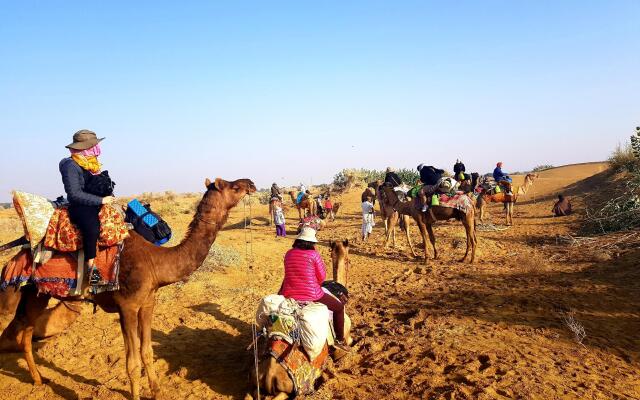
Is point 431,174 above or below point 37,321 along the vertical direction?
above

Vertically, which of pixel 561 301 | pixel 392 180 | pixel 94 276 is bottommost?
pixel 561 301

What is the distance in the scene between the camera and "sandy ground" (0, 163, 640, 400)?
5.17 metres

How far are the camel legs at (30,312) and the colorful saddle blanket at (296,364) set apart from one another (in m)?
3.31

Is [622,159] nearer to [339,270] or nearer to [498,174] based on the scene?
[498,174]

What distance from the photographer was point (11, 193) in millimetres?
5180

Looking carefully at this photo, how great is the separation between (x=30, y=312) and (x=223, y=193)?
127 inches

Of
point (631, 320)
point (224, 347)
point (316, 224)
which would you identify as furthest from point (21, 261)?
point (631, 320)

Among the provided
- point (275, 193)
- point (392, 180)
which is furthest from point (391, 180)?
point (275, 193)

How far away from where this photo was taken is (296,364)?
5145mm

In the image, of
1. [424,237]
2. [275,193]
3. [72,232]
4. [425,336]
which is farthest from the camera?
[275,193]

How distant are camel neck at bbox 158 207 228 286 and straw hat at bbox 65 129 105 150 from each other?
1546 millimetres

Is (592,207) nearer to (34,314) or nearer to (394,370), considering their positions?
(394,370)

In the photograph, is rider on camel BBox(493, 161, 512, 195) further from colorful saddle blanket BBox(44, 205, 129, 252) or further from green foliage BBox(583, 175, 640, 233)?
colorful saddle blanket BBox(44, 205, 129, 252)

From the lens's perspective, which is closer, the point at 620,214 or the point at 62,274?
the point at 62,274
